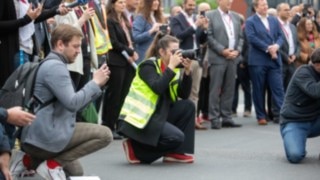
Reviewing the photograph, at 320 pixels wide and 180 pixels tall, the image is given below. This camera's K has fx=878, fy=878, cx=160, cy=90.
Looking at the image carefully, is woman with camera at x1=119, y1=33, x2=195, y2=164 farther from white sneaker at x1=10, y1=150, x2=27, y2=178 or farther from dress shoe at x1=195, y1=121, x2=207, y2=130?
dress shoe at x1=195, y1=121, x2=207, y2=130

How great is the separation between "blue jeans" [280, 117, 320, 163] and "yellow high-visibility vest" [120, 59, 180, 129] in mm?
1448

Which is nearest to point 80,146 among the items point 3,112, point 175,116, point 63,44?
point 63,44

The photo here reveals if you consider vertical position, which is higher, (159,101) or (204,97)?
(159,101)

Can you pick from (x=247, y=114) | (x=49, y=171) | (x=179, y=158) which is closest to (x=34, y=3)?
(x=179, y=158)

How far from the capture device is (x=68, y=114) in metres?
7.70

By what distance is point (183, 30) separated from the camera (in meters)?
13.6

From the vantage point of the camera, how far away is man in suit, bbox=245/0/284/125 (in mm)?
14188

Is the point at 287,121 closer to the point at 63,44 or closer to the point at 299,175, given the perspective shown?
the point at 299,175

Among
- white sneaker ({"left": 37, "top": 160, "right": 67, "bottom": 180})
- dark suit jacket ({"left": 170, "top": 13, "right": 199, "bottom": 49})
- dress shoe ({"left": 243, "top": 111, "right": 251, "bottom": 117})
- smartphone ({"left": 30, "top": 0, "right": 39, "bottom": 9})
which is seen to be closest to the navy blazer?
dark suit jacket ({"left": 170, "top": 13, "right": 199, "bottom": 49})

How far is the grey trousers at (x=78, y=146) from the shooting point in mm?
7668

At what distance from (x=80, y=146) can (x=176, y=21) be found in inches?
238

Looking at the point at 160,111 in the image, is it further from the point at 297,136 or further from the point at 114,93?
the point at 114,93

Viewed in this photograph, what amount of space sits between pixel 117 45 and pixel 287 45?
166 inches

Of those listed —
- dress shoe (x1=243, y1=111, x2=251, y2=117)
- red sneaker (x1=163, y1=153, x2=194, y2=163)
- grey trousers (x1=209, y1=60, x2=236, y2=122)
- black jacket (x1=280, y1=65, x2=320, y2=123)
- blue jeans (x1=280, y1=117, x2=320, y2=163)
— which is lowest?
dress shoe (x1=243, y1=111, x2=251, y2=117)
